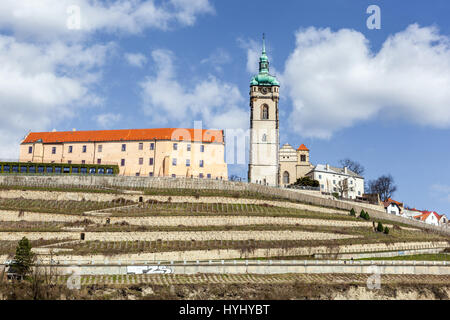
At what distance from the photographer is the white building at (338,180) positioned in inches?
4345

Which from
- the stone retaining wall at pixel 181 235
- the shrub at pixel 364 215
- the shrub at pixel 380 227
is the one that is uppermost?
the shrub at pixel 364 215

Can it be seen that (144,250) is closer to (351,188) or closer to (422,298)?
(422,298)

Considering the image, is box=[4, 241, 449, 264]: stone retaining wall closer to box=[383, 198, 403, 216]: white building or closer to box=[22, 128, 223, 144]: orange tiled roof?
box=[383, 198, 403, 216]: white building

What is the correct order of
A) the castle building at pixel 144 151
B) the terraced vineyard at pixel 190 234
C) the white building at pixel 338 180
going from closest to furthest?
1. the terraced vineyard at pixel 190 234
2. the castle building at pixel 144 151
3. the white building at pixel 338 180

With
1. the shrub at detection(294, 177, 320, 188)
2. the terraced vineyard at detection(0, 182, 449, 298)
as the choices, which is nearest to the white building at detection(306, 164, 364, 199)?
the shrub at detection(294, 177, 320, 188)

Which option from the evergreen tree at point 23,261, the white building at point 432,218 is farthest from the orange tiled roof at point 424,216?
the evergreen tree at point 23,261

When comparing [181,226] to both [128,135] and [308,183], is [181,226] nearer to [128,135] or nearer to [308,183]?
[128,135]

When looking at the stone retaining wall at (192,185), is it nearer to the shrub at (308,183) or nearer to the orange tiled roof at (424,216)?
the shrub at (308,183)

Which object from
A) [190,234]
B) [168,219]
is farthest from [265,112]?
[190,234]

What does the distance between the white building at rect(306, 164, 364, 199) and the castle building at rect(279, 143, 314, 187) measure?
74.3 inches

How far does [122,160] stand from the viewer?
312ft

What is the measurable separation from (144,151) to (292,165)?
35953 millimetres
